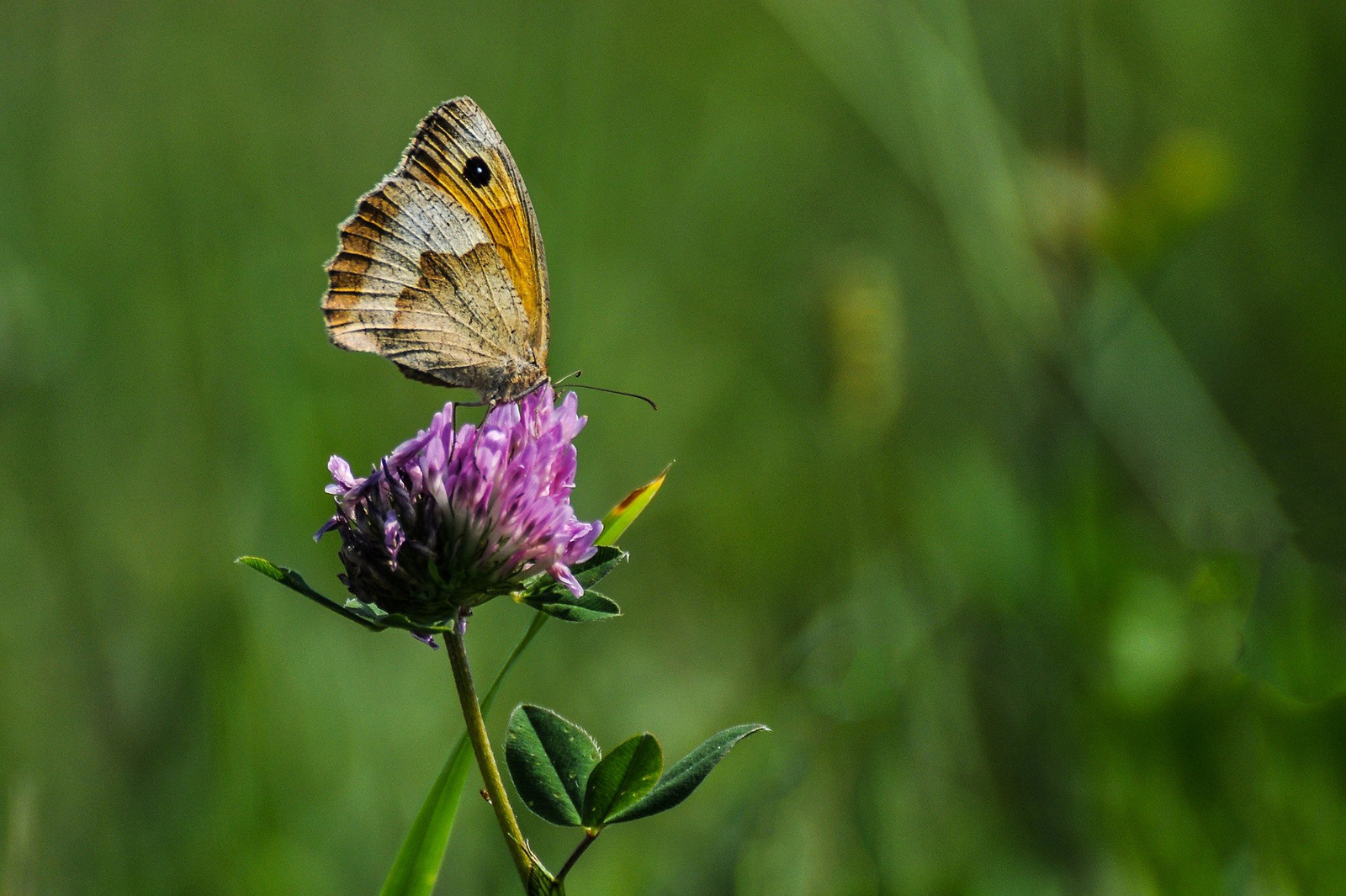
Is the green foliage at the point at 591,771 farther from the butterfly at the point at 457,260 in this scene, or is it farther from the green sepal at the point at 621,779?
the butterfly at the point at 457,260

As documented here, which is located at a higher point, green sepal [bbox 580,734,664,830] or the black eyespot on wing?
the black eyespot on wing

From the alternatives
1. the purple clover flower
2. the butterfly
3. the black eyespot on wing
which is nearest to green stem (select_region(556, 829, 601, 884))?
the purple clover flower

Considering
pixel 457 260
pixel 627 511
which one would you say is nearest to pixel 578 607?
pixel 627 511

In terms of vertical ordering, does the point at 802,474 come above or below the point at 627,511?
below

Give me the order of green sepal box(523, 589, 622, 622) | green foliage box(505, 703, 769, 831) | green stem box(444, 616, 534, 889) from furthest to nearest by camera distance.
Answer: green sepal box(523, 589, 622, 622) → green foliage box(505, 703, 769, 831) → green stem box(444, 616, 534, 889)

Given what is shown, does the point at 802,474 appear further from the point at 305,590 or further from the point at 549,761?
the point at 305,590

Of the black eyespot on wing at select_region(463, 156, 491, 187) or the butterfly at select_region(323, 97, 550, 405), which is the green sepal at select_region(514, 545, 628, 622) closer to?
the butterfly at select_region(323, 97, 550, 405)
